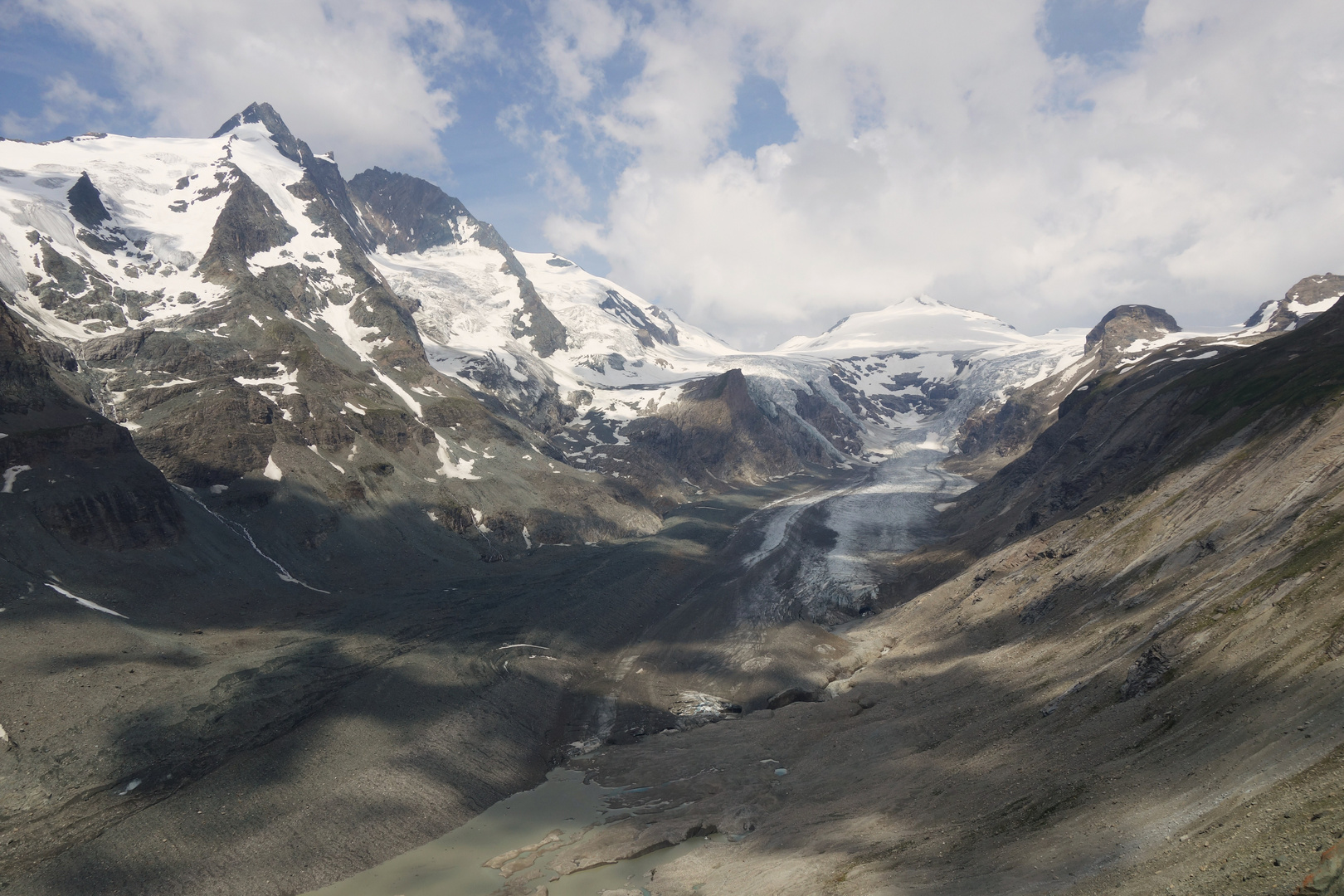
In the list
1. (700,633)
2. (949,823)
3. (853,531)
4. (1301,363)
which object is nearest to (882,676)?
(700,633)

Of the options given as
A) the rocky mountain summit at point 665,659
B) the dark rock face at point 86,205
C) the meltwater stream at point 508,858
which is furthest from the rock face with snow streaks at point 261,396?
the meltwater stream at point 508,858

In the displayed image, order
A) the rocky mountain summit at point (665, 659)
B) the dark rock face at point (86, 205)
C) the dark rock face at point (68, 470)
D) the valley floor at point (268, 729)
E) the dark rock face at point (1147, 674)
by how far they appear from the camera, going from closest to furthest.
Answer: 1. the rocky mountain summit at point (665, 659)
2. the dark rock face at point (1147, 674)
3. the valley floor at point (268, 729)
4. the dark rock face at point (68, 470)
5. the dark rock face at point (86, 205)

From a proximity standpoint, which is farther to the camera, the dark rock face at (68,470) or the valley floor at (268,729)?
the dark rock face at (68,470)

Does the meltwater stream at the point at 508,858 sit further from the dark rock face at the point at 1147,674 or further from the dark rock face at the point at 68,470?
the dark rock face at the point at 68,470

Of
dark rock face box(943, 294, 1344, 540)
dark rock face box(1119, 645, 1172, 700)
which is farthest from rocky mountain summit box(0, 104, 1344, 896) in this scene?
dark rock face box(943, 294, 1344, 540)

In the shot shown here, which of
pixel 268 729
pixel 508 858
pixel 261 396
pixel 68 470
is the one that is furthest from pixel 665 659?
pixel 261 396

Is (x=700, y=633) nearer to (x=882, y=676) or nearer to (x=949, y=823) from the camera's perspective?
(x=882, y=676)

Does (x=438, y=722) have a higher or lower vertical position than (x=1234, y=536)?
lower

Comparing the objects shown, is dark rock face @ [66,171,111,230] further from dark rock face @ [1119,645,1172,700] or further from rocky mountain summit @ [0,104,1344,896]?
dark rock face @ [1119,645,1172,700]

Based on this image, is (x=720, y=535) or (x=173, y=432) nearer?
(x=173, y=432)
